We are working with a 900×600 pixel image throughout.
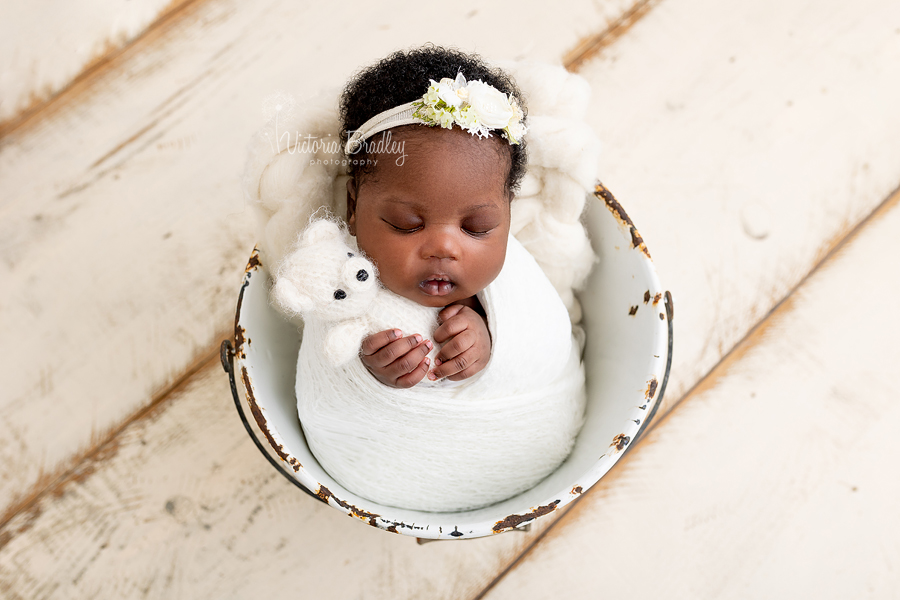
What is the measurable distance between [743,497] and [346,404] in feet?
2.17

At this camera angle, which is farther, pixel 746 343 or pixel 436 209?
pixel 746 343

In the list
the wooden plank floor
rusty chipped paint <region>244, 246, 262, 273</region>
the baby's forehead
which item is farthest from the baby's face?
the wooden plank floor

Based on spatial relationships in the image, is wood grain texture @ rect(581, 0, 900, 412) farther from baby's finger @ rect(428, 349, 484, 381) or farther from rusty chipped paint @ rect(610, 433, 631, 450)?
baby's finger @ rect(428, 349, 484, 381)

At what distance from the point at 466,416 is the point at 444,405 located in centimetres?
3

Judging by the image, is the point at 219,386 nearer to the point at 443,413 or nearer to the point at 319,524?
the point at 319,524

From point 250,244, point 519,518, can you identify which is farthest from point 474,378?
point 250,244

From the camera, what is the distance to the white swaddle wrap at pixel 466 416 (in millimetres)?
714

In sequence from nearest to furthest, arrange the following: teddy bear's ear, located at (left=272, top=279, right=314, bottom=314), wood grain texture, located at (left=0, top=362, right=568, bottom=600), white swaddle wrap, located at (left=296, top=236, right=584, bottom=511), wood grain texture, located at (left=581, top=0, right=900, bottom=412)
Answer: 1. teddy bear's ear, located at (left=272, top=279, right=314, bottom=314)
2. white swaddle wrap, located at (left=296, top=236, right=584, bottom=511)
3. wood grain texture, located at (left=0, top=362, right=568, bottom=600)
4. wood grain texture, located at (left=581, top=0, right=900, bottom=412)

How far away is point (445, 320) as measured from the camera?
0.71 meters

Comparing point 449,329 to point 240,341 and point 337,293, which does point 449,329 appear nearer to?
point 337,293

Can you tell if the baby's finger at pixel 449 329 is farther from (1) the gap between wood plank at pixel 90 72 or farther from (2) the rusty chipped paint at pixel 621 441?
(1) the gap between wood plank at pixel 90 72

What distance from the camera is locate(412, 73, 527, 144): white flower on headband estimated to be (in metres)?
0.64

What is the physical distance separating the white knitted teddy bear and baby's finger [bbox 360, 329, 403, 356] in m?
0.01

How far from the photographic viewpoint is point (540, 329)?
2.44 ft
